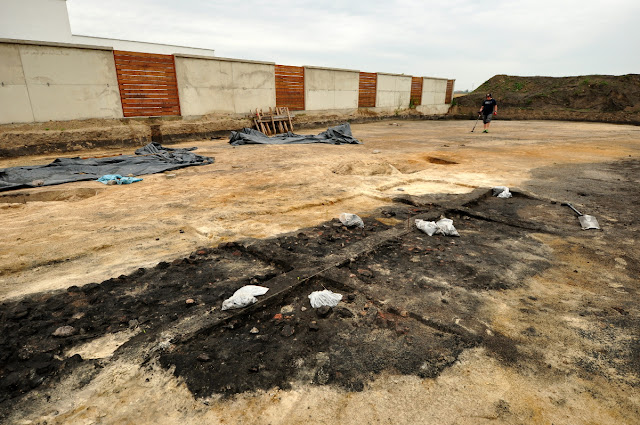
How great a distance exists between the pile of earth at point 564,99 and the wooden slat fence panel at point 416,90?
158 inches

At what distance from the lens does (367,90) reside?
731 inches

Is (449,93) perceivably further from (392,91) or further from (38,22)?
(38,22)

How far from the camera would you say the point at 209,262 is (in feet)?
9.55

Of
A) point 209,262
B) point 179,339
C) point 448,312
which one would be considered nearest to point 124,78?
point 209,262

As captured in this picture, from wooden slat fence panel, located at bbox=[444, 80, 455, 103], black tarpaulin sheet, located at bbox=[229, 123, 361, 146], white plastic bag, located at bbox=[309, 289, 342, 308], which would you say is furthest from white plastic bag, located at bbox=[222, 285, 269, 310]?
wooden slat fence panel, located at bbox=[444, 80, 455, 103]

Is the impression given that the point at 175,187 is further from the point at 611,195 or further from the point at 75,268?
the point at 611,195

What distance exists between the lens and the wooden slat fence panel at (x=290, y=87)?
14.2m

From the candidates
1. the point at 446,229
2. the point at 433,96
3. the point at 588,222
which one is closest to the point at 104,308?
the point at 446,229

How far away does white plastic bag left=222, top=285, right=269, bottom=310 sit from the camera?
222 centimetres

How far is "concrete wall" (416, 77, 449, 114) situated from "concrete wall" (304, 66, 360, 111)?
6662 millimetres

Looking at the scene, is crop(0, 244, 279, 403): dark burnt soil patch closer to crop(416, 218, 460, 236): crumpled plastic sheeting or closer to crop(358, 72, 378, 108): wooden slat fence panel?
crop(416, 218, 460, 236): crumpled plastic sheeting

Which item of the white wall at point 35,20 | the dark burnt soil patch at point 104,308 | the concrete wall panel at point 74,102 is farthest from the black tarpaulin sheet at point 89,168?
the white wall at point 35,20

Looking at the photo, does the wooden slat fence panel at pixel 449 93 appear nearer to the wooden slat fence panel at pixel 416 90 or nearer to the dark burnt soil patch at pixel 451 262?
the wooden slat fence panel at pixel 416 90

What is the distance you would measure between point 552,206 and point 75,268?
18.0ft
